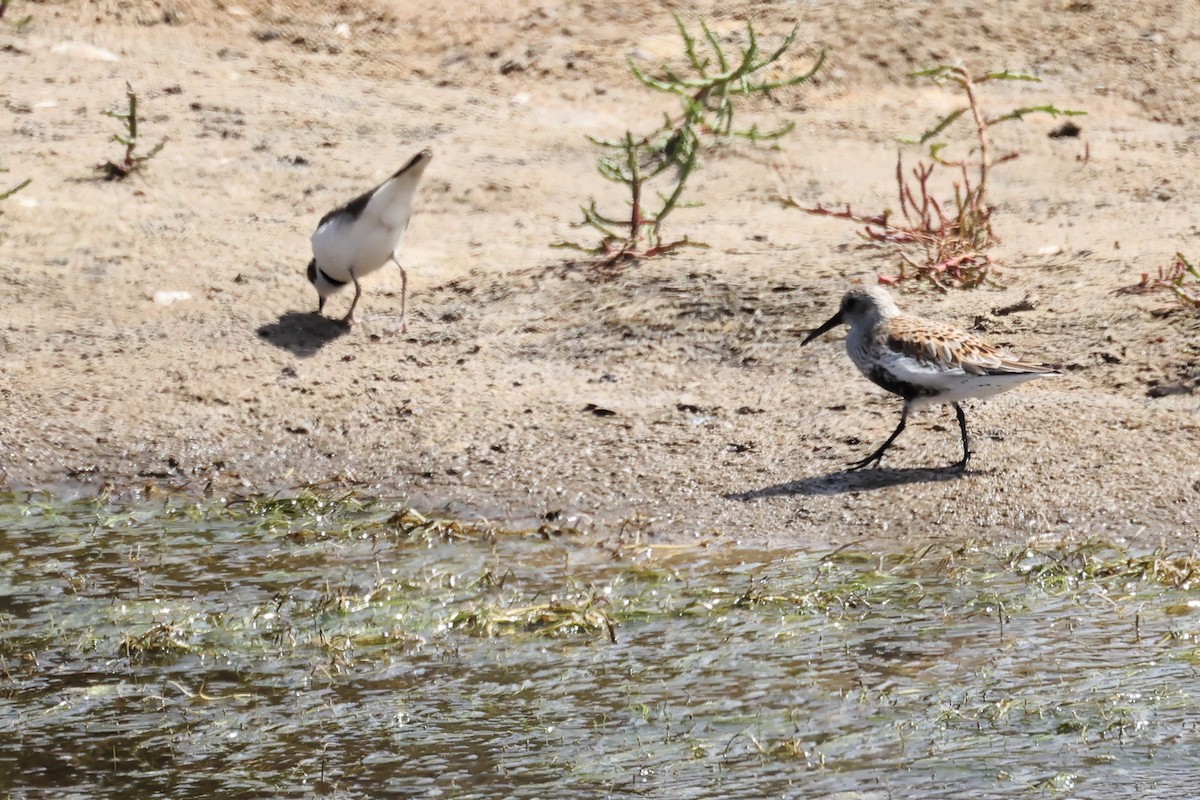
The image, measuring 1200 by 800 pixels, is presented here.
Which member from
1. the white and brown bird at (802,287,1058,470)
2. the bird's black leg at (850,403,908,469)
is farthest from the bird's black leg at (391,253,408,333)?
the bird's black leg at (850,403,908,469)

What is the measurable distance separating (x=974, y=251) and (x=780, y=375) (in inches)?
57.3

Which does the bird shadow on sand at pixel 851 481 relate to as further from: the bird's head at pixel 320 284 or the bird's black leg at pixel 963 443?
the bird's head at pixel 320 284

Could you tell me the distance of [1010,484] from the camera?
7176mm

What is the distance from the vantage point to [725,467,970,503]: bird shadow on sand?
24.1 feet

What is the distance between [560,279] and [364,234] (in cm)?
113

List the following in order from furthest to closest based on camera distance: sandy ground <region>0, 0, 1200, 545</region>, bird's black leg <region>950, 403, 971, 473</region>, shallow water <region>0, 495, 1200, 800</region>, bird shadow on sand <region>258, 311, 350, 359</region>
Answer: bird shadow on sand <region>258, 311, 350, 359</region> → sandy ground <region>0, 0, 1200, 545</region> → bird's black leg <region>950, 403, 971, 473</region> → shallow water <region>0, 495, 1200, 800</region>

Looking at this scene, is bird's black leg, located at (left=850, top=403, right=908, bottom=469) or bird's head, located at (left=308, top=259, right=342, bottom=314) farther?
bird's head, located at (left=308, top=259, right=342, bottom=314)

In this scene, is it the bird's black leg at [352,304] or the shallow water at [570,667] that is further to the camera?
the bird's black leg at [352,304]

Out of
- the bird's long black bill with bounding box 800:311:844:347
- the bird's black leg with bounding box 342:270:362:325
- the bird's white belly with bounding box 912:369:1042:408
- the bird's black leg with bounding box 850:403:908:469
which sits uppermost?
the bird's white belly with bounding box 912:369:1042:408

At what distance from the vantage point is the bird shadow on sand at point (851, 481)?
7.33 m

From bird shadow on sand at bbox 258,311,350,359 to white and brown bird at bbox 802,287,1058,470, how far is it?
10.4 ft

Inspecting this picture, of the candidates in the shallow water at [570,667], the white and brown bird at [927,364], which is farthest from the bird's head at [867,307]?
the shallow water at [570,667]

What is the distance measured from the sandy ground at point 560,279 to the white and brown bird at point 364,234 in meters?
0.31

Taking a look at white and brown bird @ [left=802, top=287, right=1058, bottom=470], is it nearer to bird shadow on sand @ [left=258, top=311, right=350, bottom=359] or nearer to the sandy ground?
the sandy ground
